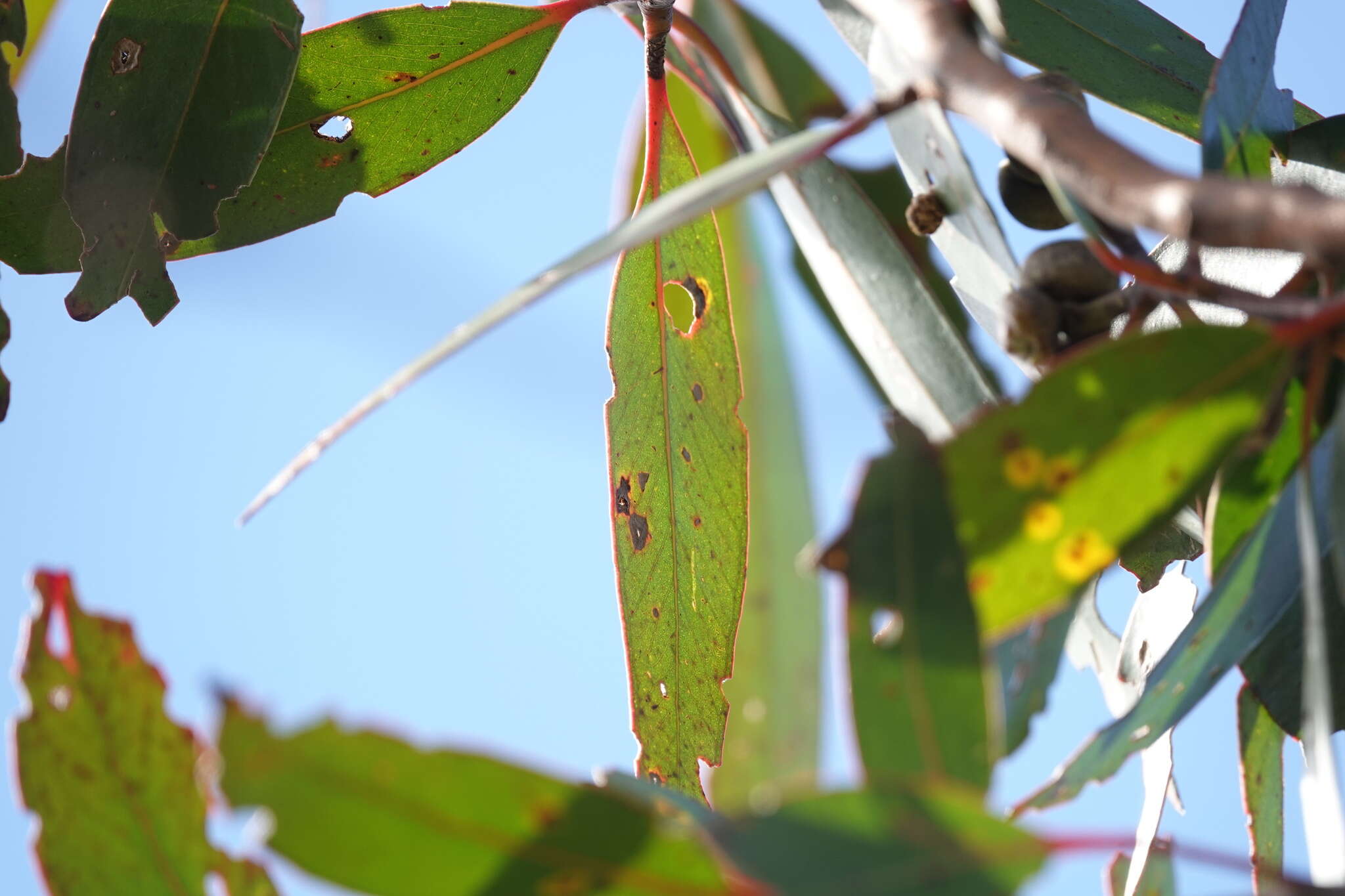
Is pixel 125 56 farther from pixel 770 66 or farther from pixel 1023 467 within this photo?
pixel 1023 467

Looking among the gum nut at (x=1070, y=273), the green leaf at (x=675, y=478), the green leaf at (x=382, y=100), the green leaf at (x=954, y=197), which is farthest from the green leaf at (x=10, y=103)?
the gum nut at (x=1070, y=273)

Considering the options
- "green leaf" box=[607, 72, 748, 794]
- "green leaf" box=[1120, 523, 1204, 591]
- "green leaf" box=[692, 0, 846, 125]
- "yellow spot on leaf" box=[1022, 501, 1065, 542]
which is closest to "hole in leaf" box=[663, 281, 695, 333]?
"green leaf" box=[607, 72, 748, 794]

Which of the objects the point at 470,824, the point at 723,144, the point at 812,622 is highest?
the point at 723,144

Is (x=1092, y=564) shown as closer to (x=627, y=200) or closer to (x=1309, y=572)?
(x=1309, y=572)

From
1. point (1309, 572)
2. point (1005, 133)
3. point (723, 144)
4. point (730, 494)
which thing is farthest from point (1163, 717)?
point (723, 144)

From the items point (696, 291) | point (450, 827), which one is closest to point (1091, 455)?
point (450, 827)

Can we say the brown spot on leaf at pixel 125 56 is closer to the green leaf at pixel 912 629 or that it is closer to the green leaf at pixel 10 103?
the green leaf at pixel 10 103

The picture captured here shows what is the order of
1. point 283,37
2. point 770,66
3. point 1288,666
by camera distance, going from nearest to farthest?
point 1288,666
point 283,37
point 770,66
